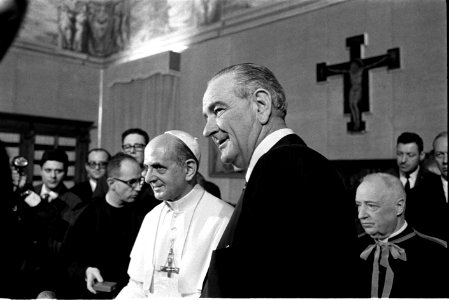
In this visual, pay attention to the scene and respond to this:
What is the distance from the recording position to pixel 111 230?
3.11 metres

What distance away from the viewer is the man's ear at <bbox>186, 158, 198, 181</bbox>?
2.26 metres

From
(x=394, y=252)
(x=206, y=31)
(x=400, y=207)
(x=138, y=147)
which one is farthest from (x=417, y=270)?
(x=206, y=31)

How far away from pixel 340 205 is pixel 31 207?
121 inches

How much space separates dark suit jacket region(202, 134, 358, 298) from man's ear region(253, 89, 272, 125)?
0.18 m

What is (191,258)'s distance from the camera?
6.98 feet


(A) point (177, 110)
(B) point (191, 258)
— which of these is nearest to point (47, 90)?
(A) point (177, 110)

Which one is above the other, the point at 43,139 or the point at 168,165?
the point at 43,139

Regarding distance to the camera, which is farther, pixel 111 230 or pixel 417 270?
pixel 111 230

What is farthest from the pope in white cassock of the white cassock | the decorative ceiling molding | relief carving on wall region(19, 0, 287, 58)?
the decorative ceiling molding

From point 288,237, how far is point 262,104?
0.44m

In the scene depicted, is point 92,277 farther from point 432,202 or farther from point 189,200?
point 432,202

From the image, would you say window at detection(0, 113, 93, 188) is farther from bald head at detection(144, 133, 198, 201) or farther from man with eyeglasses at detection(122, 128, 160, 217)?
bald head at detection(144, 133, 198, 201)

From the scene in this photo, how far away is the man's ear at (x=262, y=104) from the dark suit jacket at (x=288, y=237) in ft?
0.59

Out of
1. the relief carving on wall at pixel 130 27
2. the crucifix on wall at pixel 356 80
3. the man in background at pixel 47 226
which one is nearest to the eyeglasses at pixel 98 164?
the man in background at pixel 47 226
